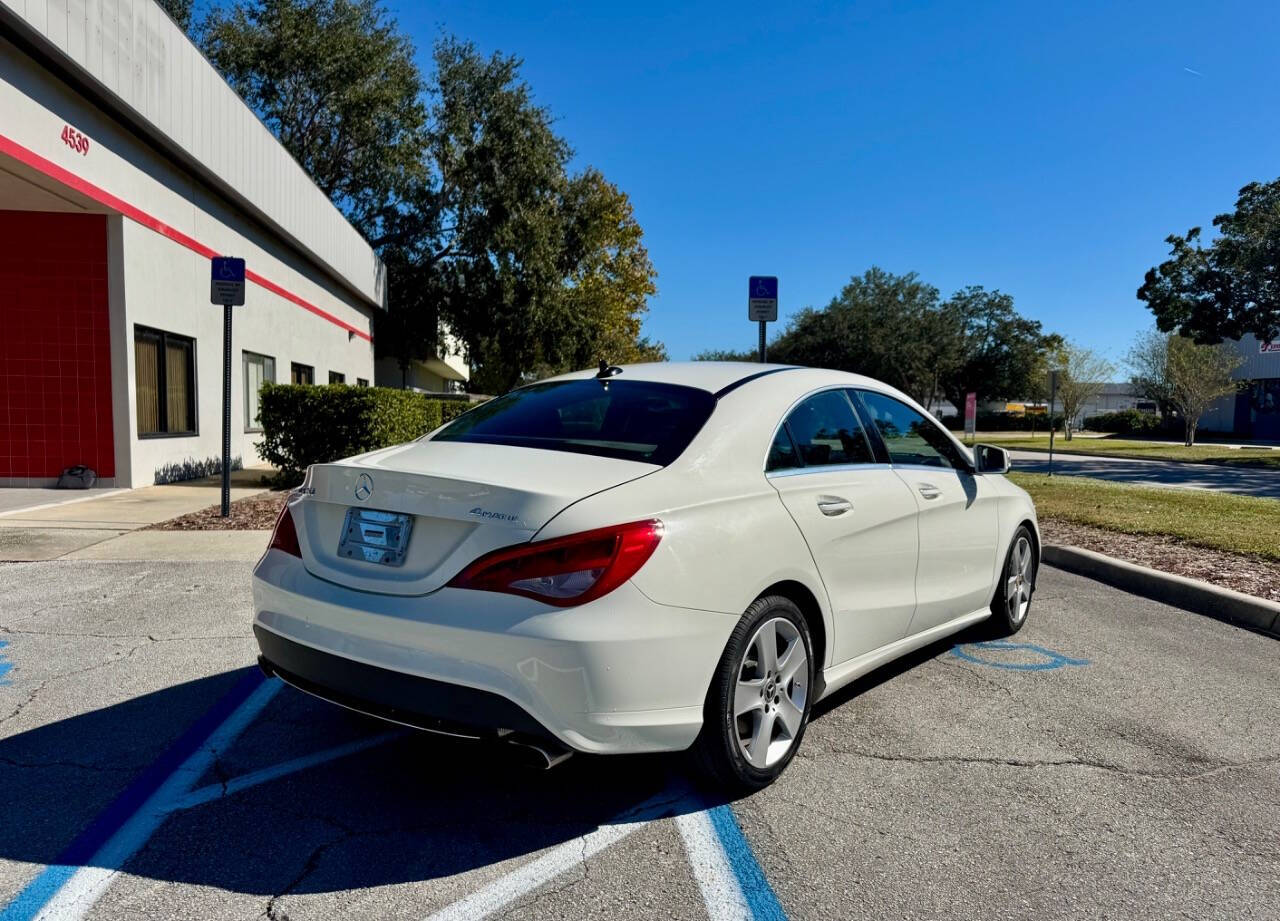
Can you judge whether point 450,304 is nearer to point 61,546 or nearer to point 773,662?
point 61,546

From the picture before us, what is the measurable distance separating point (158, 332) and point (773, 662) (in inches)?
498

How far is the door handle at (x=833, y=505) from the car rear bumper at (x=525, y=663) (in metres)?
0.84

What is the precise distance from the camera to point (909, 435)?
15.2 ft

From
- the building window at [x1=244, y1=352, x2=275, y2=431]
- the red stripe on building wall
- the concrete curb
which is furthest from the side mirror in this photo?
the building window at [x1=244, y1=352, x2=275, y2=431]

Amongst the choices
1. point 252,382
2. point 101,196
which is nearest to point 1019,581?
point 101,196

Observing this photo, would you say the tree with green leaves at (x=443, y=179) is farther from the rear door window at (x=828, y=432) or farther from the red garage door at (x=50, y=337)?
the rear door window at (x=828, y=432)

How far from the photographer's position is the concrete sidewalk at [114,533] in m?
7.66

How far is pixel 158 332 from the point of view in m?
12.9

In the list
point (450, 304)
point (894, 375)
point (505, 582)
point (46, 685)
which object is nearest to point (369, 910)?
point (505, 582)

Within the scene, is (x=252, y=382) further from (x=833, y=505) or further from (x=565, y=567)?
(x=565, y=567)

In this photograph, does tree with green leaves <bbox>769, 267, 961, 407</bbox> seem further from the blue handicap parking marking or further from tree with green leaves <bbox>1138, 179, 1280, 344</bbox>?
the blue handicap parking marking

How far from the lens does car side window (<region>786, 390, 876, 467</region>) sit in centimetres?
375

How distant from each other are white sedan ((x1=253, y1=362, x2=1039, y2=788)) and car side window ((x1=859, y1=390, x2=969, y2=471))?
0.25m

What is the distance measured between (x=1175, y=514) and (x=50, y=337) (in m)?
14.7
